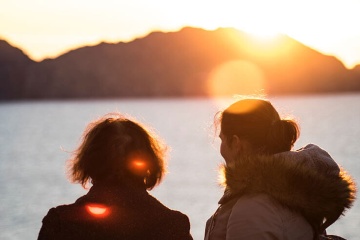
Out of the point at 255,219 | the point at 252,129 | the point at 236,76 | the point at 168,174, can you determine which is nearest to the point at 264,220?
the point at 255,219

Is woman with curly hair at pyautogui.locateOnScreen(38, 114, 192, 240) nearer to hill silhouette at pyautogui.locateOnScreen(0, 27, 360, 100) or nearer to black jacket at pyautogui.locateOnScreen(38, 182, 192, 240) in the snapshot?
black jacket at pyautogui.locateOnScreen(38, 182, 192, 240)

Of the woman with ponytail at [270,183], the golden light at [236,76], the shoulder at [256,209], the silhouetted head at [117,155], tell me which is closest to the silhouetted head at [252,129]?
the woman with ponytail at [270,183]

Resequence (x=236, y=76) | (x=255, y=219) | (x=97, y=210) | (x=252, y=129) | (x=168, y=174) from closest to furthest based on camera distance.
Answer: (x=255, y=219)
(x=252, y=129)
(x=97, y=210)
(x=168, y=174)
(x=236, y=76)

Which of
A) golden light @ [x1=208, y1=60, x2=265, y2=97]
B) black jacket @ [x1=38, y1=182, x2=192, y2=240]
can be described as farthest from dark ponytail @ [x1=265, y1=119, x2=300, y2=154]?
golden light @ [x1=208, y1=60, x2=265, y2=97]

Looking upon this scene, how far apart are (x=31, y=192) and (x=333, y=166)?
34.1 meters

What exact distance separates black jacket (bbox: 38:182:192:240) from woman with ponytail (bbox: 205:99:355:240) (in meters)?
0.54

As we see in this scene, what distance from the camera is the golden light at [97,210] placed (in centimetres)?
370

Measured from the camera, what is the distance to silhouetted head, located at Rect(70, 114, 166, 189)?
3736 millimetres

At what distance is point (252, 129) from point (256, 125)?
Answer: 0.02m

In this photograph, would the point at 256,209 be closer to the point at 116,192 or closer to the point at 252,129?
the point at 252,129

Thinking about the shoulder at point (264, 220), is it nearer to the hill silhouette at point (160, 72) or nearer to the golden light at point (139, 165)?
the golden light at point (139, 165)

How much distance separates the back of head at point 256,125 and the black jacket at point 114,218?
2.06 feet

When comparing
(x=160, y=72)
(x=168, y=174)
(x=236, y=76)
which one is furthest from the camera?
(x=160, y=72)

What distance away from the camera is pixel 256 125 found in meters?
3.32
